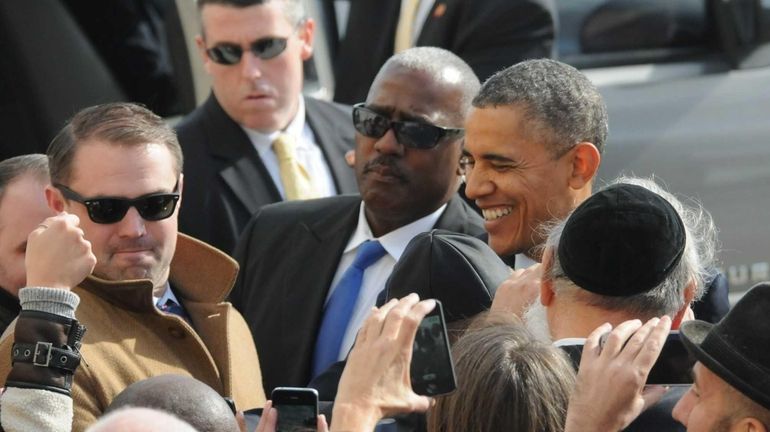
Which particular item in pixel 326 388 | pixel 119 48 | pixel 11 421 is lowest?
pixel 119 48

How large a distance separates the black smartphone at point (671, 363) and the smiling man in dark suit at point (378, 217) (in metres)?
1.51

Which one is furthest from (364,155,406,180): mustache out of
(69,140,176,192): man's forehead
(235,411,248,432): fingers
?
(235,411,248,432): fingers

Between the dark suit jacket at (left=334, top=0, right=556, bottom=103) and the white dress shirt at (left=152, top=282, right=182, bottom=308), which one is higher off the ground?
the white dress shirt at (left=152, top=282, right=182, bottom=308)

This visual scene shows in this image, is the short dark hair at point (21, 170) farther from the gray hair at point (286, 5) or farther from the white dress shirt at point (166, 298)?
the gray hair at point (286, 5)

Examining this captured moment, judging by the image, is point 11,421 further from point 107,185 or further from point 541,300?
point 541,300

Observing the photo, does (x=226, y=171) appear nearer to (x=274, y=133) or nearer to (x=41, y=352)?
(x=274, y=133)

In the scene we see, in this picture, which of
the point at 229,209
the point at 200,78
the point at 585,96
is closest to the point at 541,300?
the point at 585,96

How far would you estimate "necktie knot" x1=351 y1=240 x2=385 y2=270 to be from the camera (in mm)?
4668

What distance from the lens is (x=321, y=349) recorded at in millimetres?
4594

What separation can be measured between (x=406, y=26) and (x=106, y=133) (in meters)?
2.31

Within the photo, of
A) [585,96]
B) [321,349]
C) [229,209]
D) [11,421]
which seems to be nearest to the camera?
[11,421]

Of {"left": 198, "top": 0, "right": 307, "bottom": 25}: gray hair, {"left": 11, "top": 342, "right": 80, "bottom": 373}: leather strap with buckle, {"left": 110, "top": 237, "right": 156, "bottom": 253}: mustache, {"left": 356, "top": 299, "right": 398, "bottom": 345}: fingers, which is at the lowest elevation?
{"left": 198, "top": 0, "right": 307, "bottom": 25}: gray hair

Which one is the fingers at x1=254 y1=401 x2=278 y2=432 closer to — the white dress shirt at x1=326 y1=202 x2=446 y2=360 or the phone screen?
the phone screen

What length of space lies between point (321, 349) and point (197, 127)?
1468mm
